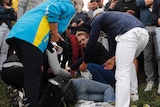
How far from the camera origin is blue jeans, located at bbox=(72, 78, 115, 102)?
4.28 m

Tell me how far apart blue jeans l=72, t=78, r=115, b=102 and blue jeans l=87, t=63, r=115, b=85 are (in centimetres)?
34

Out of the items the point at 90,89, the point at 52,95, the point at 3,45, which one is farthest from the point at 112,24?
the point at 3,45

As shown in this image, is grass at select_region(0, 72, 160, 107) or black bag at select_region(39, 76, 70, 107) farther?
grass at select_region(0, 72, 160, 107)

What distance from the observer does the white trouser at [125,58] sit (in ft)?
12.0

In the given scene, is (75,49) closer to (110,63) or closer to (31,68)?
(110,63)

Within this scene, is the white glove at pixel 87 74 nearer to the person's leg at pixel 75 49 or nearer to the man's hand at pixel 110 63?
the man's hand at pixel 110 63

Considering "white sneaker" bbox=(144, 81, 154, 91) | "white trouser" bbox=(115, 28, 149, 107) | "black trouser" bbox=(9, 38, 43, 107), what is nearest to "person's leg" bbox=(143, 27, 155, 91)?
"white sneaker" bbox=(144, 81, 154, 91)

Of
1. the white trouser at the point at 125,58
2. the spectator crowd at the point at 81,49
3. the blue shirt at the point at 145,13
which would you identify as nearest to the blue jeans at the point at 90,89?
the spectator crowd at the point at 81,49

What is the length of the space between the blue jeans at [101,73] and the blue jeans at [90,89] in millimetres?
337

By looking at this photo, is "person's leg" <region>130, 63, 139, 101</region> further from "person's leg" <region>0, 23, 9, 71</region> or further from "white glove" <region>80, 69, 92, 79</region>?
"person's leg" <region>0, 23, 9, 71</region>

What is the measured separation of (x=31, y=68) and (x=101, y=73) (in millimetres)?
1487

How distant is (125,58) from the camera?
3.76 metres

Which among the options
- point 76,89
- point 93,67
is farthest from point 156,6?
point 76,89

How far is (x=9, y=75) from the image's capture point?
3699 millimetres
